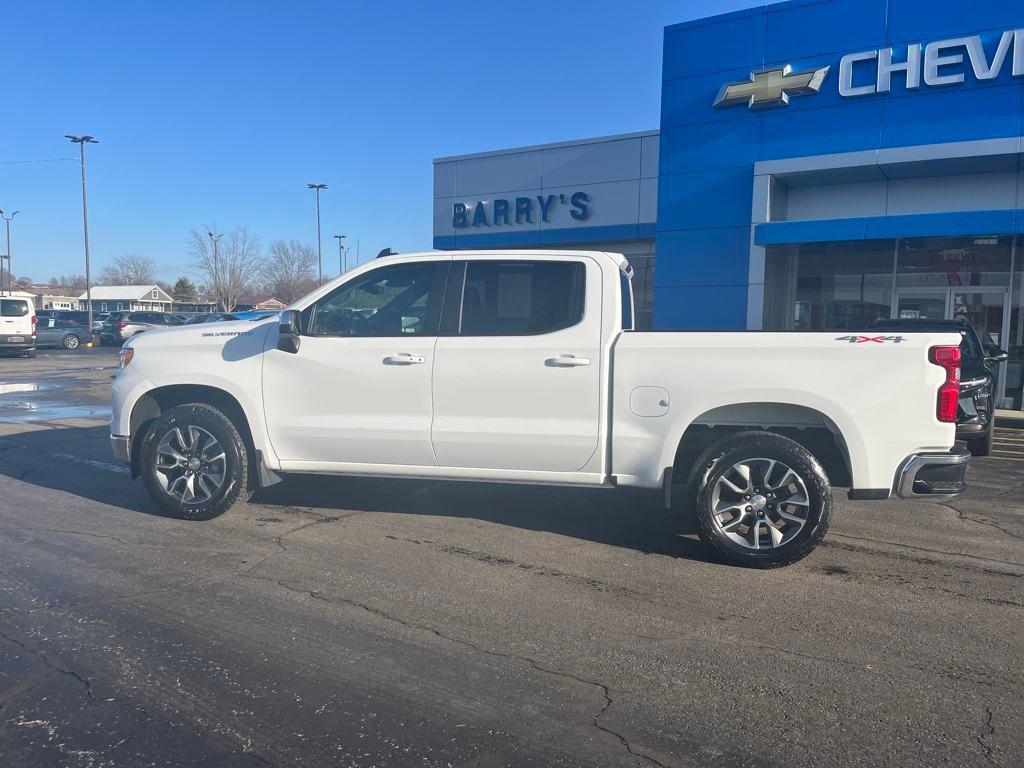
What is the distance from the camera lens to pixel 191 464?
6.21 m

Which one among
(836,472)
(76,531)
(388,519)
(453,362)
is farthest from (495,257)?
(76,531)

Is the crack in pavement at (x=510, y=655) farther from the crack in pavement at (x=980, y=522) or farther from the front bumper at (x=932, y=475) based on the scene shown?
the crack in pavement at (x=980, y=522)

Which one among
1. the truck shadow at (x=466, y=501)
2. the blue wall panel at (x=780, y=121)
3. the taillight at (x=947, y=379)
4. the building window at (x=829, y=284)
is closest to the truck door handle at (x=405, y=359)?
the truck shadow at (x=466, y=501)

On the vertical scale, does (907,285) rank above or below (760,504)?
above

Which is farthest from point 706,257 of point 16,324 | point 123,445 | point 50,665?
point 16,324

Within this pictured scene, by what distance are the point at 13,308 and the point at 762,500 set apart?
2837 cm

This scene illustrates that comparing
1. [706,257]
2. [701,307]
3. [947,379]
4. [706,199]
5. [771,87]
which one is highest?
[771,87]

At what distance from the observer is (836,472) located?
5.51 m

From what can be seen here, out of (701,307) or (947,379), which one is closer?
(947,379)

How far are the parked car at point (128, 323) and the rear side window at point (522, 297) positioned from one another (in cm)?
3273

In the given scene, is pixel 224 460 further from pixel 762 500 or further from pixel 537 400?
pixel 762 500

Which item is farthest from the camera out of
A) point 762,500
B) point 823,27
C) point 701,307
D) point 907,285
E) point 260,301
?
point 260,301

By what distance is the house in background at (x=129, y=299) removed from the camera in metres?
94.2

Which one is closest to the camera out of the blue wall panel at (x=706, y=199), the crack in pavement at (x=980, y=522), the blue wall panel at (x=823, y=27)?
the crack in pavement at (x=980, y=522)
